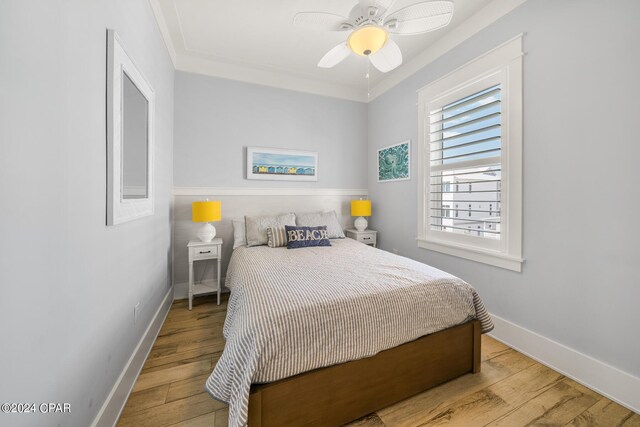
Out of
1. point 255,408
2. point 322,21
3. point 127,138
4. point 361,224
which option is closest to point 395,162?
point 361,224

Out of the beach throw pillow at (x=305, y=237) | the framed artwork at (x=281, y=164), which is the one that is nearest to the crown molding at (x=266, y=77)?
the framed artwork at (x=281, y=164)

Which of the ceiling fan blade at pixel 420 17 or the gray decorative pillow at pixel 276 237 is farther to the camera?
the gray decorative pillow at pixel 276 237

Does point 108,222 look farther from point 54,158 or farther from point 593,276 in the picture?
point 593,276

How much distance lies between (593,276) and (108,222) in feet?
9.27

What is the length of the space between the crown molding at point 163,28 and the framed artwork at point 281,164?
1270 mm

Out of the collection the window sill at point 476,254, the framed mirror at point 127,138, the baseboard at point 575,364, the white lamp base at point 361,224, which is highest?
the framed mirror at point 127,138

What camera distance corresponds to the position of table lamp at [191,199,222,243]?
2738 millimetres

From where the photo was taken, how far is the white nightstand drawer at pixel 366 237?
11.7 ft

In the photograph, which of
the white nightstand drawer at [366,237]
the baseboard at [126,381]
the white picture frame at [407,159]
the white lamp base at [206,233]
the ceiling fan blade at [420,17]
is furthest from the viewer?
the white nightstand drawer at [366,237]

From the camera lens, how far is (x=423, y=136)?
283 cm

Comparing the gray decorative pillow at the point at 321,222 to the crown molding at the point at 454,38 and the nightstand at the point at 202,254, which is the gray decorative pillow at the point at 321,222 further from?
the crown molding at the point at 454,38

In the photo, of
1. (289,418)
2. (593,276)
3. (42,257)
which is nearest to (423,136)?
(593,276)

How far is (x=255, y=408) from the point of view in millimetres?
1078

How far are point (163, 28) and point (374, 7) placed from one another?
2.03 metres
